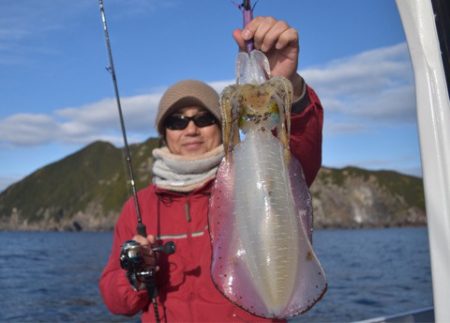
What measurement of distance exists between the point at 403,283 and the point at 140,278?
39761 millimetres

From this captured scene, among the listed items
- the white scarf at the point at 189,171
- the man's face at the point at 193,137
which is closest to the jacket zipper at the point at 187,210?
the white scarf at the point at 189,171

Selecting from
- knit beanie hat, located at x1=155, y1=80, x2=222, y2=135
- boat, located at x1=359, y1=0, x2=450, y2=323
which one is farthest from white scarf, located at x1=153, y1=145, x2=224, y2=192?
boat, located at x1=359, y1=0, x2=450, y2=323

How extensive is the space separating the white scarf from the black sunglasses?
219mm

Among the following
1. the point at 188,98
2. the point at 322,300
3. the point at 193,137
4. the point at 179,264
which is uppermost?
the point at 188,98

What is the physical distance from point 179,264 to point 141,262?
0.34 m

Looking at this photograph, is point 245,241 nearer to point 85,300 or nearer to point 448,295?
point 448,295

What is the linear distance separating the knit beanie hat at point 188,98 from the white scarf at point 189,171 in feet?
1.05

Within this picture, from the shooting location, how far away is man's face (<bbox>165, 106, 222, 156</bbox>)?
4305mm

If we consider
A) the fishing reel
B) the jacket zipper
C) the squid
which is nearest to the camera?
the squid

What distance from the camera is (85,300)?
3381 centimetres

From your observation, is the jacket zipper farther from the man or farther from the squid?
the squid

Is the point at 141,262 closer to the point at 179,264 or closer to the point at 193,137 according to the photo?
the point at 179,264

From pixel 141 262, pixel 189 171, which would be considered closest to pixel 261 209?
pixel 141 262

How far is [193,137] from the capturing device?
4328 mm
